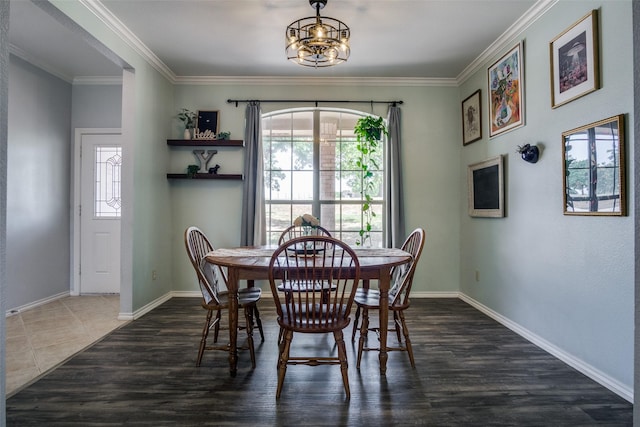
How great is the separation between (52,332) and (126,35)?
9.54ft

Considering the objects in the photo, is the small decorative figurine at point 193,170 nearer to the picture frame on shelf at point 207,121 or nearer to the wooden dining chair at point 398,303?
the picture frame on shelf at point 207,121

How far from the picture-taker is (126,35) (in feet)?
10.7

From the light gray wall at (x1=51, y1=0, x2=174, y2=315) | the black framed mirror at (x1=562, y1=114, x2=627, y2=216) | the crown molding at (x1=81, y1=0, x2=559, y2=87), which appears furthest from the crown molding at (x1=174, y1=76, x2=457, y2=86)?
the black framed mirror at (x1=562, y1=114, x2=627, y2=216)

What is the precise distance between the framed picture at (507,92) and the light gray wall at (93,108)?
15.1 feet

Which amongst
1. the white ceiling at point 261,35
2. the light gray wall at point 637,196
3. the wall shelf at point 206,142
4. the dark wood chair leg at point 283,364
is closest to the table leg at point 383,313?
the dark wood chair leg at point 283,364

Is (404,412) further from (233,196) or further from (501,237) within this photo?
(233,196)

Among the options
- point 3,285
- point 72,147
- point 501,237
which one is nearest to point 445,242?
point 501,237

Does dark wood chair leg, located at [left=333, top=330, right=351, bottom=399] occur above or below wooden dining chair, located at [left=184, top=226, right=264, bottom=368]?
below

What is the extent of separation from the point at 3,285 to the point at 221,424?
119 cm

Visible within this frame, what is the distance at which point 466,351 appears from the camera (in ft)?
8.71

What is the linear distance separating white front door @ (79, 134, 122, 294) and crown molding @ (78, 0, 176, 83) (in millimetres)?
1134

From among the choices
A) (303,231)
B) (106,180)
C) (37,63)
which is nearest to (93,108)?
(37,63)

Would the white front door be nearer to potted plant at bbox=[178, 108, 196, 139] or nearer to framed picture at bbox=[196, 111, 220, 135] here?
potted plant at bbox=[178, 108, 196, 139]

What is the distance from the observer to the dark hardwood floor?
5.94 feet
